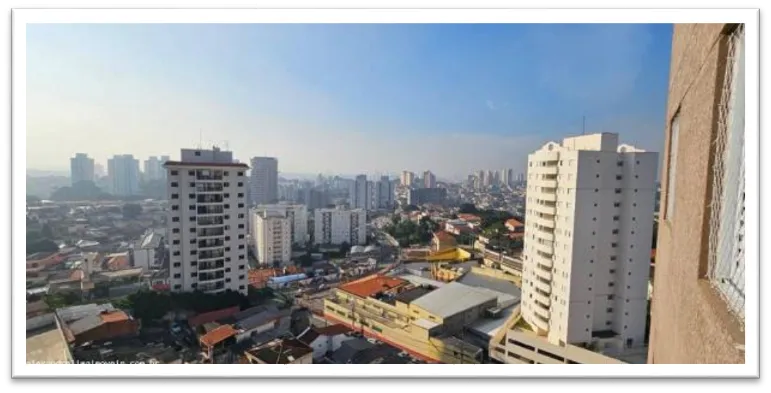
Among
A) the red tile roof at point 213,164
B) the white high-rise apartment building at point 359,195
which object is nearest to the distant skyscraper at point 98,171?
the red tile roof at point 213,164

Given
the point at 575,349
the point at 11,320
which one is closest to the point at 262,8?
the point at 11,320

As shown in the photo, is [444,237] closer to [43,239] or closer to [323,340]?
[323,340]

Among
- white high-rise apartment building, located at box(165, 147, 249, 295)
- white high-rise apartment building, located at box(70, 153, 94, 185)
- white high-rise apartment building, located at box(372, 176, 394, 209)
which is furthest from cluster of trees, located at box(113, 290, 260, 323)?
white high-rise apartment building, located at box(372, 176, 394, 209)

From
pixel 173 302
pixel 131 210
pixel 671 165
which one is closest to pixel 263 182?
pixel 173 302

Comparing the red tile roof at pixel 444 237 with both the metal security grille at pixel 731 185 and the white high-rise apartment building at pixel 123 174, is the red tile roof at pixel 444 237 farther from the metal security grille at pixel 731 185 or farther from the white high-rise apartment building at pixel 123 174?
the metal security grille at pixel 731 185

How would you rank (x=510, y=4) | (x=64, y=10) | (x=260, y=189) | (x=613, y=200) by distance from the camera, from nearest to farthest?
1. (x=510, y=4)
2. (x=64, y=10)
3. (x=613, y=200)
4. (x=260, y=189)
